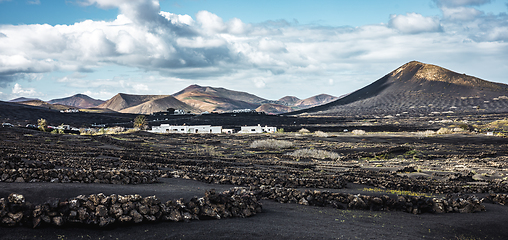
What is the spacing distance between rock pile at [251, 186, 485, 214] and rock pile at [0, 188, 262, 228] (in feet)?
10.4

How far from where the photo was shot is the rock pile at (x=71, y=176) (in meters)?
10.3

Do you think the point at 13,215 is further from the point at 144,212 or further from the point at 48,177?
the point at 48,177

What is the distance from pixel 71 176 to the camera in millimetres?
11188

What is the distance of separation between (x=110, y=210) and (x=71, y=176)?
207 inches

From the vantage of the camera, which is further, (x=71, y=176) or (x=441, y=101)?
(x=441, y=101)

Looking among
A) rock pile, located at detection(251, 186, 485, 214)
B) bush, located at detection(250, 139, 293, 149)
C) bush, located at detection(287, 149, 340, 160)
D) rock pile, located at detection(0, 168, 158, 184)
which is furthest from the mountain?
rock pile, located at detection(0, 168, 158, 184)

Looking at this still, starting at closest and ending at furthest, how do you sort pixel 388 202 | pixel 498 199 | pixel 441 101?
pixel 388 202, pixel 498 199, pixel 441 101

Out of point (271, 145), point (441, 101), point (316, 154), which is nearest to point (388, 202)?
point (316, 154)

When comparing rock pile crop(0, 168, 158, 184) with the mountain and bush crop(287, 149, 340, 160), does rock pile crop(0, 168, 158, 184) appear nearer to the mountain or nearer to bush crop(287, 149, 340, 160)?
bush crop(287, 149, 340, 160)

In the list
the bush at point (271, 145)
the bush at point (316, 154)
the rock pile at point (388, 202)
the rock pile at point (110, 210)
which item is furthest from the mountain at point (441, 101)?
the rock pile at point (110, 210)

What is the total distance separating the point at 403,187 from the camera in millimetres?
15945

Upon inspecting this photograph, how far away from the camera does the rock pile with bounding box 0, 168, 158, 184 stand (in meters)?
10.3

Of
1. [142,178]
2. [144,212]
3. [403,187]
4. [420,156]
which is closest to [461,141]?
[420,156]

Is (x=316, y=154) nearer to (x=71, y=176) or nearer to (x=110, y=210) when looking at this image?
(x=71, y=176)
